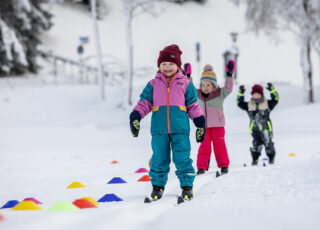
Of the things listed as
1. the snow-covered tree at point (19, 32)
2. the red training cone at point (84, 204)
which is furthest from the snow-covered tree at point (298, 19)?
the red training cone at point (84, 204)

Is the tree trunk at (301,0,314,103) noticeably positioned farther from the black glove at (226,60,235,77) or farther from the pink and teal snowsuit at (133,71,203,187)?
the pink and teal snowsuit at (133,71,203,187)

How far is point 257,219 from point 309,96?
620 inches

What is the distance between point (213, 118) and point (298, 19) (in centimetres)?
1313

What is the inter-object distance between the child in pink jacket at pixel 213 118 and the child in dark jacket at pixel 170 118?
1.66m

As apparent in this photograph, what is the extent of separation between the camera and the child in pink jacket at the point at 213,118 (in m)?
5.91

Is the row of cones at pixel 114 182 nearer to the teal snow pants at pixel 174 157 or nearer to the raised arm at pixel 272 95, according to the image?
the teal snow pants at pixel 174 157

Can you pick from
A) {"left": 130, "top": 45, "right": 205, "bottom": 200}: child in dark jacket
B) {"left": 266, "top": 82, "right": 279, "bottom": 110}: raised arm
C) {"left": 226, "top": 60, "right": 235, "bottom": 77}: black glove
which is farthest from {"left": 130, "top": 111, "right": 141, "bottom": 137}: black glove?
{"left": 266, "top": 82, "right": 279, "bottom": 110}: raised arm

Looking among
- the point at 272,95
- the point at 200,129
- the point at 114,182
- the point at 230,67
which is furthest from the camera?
the point at 272,95

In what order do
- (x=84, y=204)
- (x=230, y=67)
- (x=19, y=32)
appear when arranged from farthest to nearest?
1. (x=19, y=32)
2. (x=230, y=67)
3. (x=84, y=204)

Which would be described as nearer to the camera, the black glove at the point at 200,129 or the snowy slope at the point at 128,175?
the snowy slope at the point at 128,175

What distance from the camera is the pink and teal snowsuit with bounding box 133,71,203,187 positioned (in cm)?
419

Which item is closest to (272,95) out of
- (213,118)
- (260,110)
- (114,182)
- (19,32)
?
(260,110)

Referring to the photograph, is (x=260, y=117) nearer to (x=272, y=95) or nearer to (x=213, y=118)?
(x=272, y=95)

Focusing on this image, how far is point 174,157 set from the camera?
14.0ft
